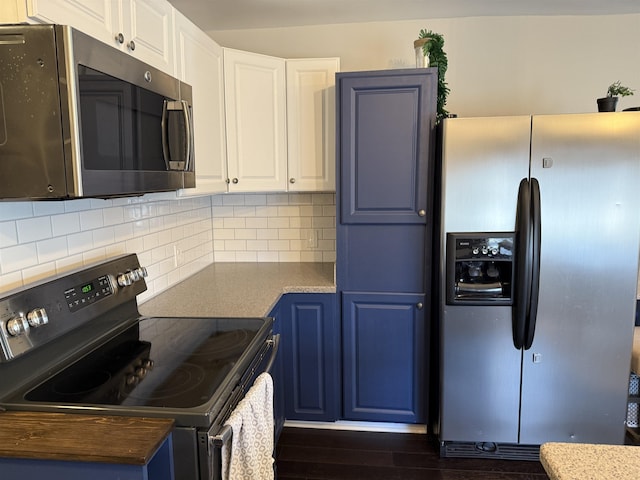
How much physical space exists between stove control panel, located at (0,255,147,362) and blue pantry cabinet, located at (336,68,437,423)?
1.11 meters

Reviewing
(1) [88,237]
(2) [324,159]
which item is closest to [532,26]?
(2) [324,159]

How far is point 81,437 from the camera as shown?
1.09 m

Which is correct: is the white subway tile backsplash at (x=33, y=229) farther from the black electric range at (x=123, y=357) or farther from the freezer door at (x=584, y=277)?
the freezer door at (x=584, y=277)

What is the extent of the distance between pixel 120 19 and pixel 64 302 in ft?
2.98

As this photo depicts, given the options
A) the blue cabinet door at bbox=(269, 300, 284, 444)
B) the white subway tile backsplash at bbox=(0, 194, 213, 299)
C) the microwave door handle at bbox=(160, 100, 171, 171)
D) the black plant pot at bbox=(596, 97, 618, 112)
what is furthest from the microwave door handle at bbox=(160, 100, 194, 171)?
the black plant pot at bbox=(596, 97, 618, 112)

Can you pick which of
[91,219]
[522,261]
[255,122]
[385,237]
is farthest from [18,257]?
[522,261]

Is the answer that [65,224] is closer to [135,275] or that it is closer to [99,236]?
[99,236]

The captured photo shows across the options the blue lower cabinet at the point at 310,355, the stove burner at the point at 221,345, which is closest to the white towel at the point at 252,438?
the stove burner at the point at 221,345

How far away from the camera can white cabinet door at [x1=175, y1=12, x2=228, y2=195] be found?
201cm

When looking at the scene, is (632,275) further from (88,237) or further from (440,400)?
(88,237)

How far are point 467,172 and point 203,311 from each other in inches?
54.0

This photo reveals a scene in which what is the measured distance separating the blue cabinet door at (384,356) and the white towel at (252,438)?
40.9 inches

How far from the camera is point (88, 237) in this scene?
175cm

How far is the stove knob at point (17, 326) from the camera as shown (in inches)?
49.0
